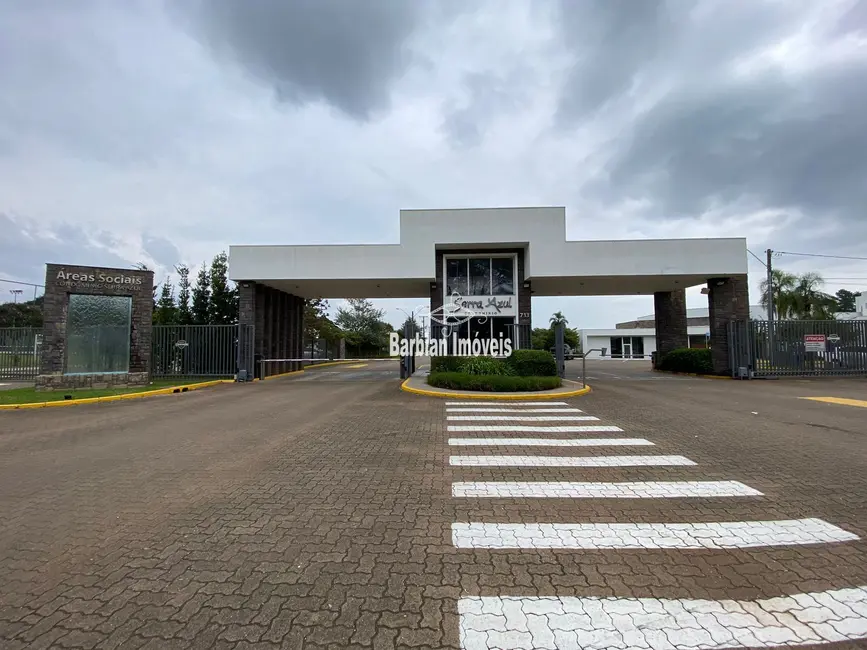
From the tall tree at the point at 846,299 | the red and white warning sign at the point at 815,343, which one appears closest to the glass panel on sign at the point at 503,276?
the red and white warning sign at the point at 815,343

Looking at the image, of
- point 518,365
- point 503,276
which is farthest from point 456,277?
point 518,365

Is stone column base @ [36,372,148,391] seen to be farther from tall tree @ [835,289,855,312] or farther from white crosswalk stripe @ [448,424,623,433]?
tall tree @ [835,289,855,312]

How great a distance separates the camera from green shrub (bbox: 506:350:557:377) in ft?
51.1

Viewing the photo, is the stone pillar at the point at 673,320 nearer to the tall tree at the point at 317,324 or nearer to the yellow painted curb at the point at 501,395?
the yellow painted curb at the point at 501,395

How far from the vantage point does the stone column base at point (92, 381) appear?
49.1 feet

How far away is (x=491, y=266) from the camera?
21.2 m

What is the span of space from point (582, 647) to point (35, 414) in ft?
43.4

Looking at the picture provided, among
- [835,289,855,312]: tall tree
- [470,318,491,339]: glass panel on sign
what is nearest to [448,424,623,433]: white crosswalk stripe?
[470,318,491,339]: glass panel on sign

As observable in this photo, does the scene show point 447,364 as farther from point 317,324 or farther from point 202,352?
point 317,324

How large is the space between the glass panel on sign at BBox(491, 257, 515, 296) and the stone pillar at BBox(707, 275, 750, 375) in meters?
9.34

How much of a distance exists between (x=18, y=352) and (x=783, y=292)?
48053mm

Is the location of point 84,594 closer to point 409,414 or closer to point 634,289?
point 409,414

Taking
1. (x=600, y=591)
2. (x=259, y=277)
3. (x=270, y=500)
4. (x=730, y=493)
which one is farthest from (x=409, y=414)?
(x=259, y=277)

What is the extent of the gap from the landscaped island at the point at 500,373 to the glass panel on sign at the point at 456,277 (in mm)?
4846
